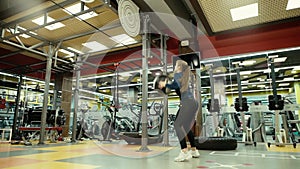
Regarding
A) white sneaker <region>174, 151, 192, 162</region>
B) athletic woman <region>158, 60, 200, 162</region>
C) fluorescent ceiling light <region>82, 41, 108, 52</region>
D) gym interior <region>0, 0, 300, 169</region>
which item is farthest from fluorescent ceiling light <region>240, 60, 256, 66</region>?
white sneaker <region>174, 151, 192, 162</region>

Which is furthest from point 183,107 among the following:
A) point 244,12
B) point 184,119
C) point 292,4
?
point 292,4

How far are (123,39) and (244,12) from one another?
3.36m

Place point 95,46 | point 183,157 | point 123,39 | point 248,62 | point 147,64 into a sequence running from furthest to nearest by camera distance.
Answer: point 248,62, point 95,46, point 123,39, point 147,64, point 183,157

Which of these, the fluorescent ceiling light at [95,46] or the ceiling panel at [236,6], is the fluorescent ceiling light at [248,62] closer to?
Result: the ceiling panel at [236,6]

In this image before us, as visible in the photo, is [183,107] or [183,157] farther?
[183,107]

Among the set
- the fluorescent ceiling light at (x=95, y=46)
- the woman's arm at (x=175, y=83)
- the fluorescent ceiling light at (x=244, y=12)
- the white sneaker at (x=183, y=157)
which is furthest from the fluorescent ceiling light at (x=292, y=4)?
the fluorescent ceiling light at (x=95, y=46)

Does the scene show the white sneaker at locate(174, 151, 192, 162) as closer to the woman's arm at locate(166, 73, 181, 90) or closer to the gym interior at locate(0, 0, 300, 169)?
the gym interior at locate(0, 0, 300, 169)

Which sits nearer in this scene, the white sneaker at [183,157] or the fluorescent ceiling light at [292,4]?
the white sneaker at [183,157]

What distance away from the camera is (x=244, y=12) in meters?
4.45

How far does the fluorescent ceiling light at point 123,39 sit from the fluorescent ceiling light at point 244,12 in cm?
289

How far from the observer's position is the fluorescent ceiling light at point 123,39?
5863mm

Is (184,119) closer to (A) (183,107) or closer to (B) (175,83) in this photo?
(A) (183,107)

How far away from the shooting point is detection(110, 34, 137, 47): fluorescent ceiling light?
5.86 m

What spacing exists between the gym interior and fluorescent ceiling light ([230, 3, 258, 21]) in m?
0.02
